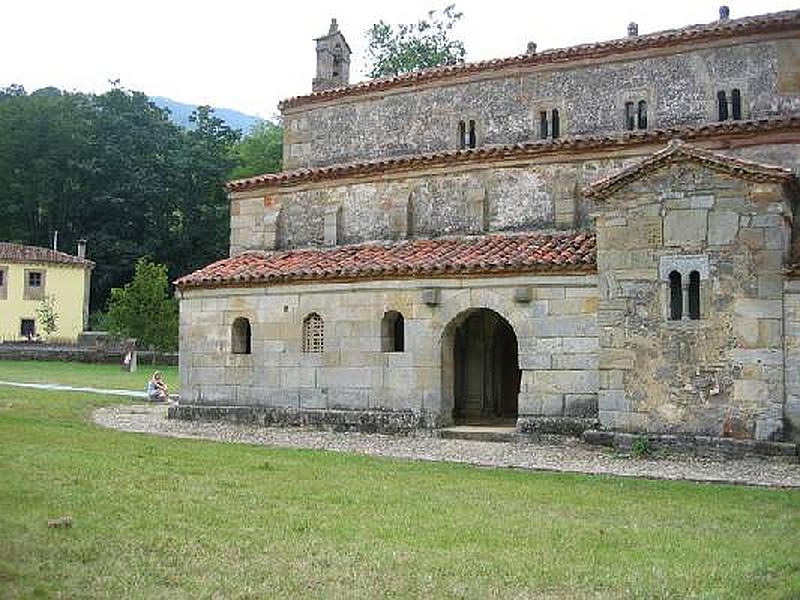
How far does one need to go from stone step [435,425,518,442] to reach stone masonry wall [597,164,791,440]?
1.77 m

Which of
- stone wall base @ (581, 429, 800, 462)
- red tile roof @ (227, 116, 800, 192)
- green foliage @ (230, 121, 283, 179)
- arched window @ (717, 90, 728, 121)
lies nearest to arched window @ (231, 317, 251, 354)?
red tile roof @ (227, 116, 800, 192)

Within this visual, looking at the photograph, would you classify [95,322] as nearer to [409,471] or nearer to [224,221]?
[224,221]

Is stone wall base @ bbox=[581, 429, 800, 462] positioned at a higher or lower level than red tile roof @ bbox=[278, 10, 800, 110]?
lower

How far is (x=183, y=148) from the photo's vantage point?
57375 millimetres

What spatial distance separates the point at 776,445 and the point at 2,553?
1061cm

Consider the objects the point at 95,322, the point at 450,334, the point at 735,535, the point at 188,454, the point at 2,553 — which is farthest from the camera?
the point at 95,322

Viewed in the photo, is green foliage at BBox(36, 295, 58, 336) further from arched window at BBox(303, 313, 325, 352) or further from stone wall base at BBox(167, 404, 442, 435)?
arched window at BBox(303, 313, 325, 352)

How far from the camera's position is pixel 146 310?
121 feet

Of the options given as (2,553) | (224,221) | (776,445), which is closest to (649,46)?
(776,445)

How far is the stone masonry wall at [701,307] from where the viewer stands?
45.6ft

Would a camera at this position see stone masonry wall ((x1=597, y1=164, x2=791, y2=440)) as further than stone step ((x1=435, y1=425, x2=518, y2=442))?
No

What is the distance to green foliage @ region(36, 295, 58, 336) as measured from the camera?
1858 inches

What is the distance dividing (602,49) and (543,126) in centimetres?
187

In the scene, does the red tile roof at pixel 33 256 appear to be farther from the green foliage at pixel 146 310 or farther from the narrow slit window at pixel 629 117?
the narrow slit window at pixel 629 117
